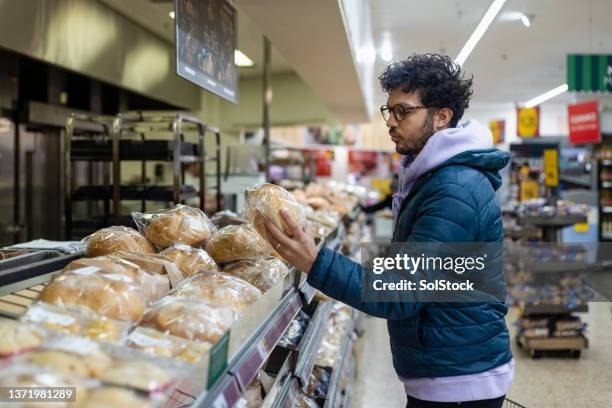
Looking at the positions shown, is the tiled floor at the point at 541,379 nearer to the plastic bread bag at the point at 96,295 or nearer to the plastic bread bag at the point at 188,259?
the plastic bread bag at the point at 188,259

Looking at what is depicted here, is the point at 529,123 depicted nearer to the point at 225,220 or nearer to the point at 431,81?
the point at 225,220

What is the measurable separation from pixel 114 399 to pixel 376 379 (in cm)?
399

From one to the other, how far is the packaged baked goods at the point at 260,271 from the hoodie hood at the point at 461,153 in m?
0.53

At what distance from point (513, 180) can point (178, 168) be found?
1038cm

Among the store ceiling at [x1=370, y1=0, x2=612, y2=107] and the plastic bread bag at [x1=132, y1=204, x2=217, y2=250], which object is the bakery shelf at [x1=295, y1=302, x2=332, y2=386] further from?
the store ceiling at [x1=370, y1=0, x2=612, y2=107]

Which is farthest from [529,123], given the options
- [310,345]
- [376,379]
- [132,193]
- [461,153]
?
[461,153]

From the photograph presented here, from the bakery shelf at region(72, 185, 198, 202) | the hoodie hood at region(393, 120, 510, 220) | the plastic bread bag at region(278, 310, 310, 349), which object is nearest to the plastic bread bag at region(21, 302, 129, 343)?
the hoodie hood at region(393, 120, 510, 220)

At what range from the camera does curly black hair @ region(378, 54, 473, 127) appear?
169 centimetres

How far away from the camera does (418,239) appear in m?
1.44

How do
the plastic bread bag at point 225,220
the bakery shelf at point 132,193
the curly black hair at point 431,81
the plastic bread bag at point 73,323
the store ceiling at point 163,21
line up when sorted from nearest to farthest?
the plastic bread bag at point 73,323
the curly black hair at point 431,81
the plastic bread bag at point 225,220
the bakery shelf at point 132,193
the store ceiling at point 163,21

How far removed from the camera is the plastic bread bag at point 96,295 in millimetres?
1090

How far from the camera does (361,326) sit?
5578 mm

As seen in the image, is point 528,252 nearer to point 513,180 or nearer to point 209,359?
point 209,359

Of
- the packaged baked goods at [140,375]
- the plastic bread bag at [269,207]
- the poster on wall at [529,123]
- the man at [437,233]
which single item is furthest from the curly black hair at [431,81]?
the poster on wall at [529,123]
